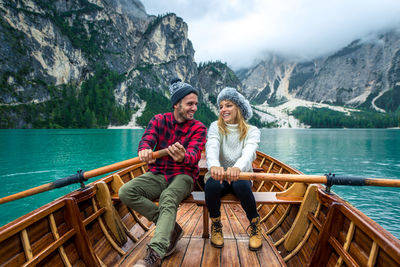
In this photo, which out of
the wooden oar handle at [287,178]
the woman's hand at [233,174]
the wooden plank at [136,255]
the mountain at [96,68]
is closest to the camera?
the woman's hand at [233,174]

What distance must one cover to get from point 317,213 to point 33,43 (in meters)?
126

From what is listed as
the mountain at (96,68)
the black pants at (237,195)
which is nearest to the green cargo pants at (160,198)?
the black pants at (237,195)

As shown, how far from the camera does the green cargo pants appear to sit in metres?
2.48

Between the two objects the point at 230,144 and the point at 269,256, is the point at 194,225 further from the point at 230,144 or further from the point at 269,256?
the point at 230,144

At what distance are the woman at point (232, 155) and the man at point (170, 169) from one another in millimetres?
255

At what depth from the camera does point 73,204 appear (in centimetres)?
280

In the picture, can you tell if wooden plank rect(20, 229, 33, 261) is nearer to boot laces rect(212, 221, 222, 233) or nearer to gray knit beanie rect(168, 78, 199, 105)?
boot laces rect(212, 221, 222, 233)

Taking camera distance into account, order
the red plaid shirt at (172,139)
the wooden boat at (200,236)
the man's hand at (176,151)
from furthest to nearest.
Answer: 1. the red plaid shirt at (172,139)
2. the man's hand at (176,151)
3. the wooden boat at (200,236)

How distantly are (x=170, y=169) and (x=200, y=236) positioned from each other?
134 cm

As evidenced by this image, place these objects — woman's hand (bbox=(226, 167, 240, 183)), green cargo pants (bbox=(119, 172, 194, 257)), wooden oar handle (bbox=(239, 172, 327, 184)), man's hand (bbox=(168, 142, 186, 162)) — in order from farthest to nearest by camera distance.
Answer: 1. man's hand (bbox=(168, 142, 186, 162))
2. wooden oar handle (bbox=(239, 172, 327, 184))
3. woman's hand (bbox=(226, 167, 240, 183))
4. green cargo pants (bbox=(119, 172, 194, 257))

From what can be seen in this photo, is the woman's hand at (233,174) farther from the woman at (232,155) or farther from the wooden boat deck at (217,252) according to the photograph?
the wooden boat deck at (217,252)

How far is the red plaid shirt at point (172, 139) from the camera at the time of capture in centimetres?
330

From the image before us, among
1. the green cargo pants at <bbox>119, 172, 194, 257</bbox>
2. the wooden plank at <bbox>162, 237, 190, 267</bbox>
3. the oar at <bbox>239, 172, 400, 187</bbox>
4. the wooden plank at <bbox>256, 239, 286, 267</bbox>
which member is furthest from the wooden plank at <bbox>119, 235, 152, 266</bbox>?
the oar at <bbox>239, 172, 400, 187</bbox>

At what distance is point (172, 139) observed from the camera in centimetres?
349
